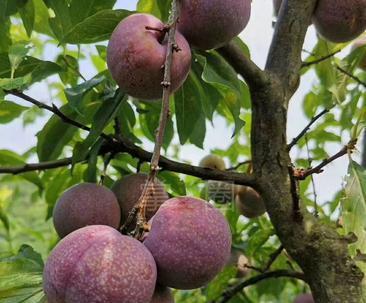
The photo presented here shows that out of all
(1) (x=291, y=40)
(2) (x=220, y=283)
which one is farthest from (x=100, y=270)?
(2) (x=220, y=283)

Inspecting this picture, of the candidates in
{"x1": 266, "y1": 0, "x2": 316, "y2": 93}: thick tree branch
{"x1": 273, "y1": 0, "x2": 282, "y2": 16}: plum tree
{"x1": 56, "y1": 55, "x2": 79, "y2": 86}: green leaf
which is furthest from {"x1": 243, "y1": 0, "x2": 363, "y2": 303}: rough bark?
{"x1": 56, "y1": 55, "x2": 79, "y2": 86}: green leaf

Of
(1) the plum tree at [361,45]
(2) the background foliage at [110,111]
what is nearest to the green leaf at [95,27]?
(2) the background foliage at [110,111]

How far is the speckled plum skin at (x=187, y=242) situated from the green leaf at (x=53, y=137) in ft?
2.37

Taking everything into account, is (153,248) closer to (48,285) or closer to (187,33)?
(48,285)

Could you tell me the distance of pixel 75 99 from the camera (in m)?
1.36

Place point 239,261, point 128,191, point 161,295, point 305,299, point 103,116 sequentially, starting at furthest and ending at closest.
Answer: point 239,261
point 305,299
point 128,191
point 103,116
point 161,295

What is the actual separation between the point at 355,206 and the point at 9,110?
100 cm

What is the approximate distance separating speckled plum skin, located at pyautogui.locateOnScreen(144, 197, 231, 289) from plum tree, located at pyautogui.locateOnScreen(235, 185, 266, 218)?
41.4 inches

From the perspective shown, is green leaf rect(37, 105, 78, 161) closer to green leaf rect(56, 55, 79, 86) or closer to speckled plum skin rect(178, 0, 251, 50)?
green leaf rect(56, 55, 79, 86)

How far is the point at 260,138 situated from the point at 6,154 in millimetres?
960

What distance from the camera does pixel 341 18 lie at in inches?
54.2

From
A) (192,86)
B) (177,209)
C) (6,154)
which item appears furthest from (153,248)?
(6,154)

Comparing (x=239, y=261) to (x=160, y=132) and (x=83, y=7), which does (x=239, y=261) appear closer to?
(x=83, y=7)

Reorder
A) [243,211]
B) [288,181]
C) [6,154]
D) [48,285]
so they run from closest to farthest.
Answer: [48,285]
[288,181]
[6,154]
[243,211]
